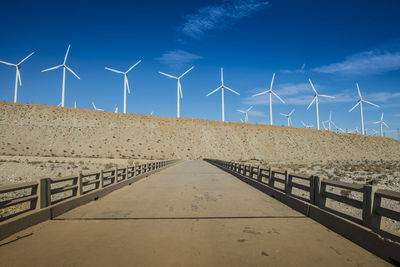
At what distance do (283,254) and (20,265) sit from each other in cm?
397

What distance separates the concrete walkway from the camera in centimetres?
439

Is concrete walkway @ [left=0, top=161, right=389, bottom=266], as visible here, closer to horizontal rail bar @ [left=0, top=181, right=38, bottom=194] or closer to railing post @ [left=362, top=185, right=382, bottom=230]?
railing post @ [left=362, top=185, right=382, bottom=230]

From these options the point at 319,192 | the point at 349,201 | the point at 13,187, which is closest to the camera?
the point at 13,187

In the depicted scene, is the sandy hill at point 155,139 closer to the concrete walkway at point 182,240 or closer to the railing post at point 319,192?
the concrete walkway at point 182,240

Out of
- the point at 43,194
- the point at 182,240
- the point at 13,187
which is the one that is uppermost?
the point at 13,187

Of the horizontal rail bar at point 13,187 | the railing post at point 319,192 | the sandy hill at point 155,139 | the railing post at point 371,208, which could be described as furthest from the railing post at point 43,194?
the sandy hill at point 155,139

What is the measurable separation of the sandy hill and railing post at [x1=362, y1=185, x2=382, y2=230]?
6648 cm

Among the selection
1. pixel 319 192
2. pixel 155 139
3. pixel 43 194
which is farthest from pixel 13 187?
pixel 155 139

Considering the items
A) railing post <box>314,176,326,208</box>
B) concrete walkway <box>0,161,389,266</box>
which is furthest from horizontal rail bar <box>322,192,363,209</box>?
concrete walkway <box>0,161,389,266</box>

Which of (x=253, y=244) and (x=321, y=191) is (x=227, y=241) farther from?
(x=321, y=191)

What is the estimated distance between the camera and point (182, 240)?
5375 mm

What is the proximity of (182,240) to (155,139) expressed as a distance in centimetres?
7690

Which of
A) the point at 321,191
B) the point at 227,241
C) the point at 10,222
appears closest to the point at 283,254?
the point at 227,241

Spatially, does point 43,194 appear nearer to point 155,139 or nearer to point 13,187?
point 13,187
